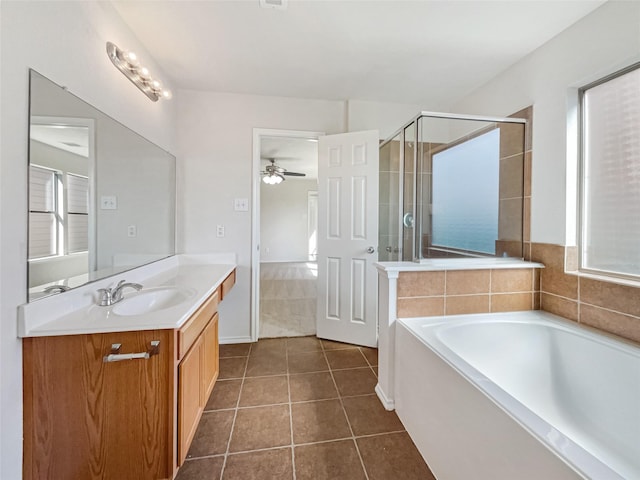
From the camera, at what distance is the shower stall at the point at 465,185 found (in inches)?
77.8

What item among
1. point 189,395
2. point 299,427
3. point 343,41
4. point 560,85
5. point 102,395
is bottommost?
point 299,427

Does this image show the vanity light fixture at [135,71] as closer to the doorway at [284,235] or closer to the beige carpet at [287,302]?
the doorway at [284,235]

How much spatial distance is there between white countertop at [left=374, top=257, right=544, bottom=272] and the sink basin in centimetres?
120

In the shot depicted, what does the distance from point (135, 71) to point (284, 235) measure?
5707 millimetres

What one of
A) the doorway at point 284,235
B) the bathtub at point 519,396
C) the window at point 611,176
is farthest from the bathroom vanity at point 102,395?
the window at point 611,176

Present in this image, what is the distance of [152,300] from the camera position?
154 centimetres

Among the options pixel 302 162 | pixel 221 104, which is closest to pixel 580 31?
pixel 221 104

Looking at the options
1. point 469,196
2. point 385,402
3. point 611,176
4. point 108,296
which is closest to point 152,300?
point 108,296

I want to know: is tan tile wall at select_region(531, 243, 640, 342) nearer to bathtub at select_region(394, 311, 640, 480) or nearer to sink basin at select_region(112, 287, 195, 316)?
bathtub at select_region(394, 311, 640, 480)

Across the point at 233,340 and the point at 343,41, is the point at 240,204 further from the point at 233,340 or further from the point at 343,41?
the point at 343,41

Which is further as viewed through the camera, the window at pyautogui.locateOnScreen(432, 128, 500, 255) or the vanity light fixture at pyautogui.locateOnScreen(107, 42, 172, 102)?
the window at pyautogui.locateOnScreen(432, 128, 500, 255)

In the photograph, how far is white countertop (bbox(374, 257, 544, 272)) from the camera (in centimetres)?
163

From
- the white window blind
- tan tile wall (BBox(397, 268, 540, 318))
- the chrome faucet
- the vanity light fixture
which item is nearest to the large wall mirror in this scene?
the white window blind

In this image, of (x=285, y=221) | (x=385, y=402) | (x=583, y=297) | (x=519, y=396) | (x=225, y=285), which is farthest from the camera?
(x=285, y=221)
